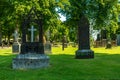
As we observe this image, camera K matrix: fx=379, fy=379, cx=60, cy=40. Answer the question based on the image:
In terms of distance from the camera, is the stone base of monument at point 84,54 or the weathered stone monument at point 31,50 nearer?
the weathered stone monument at point 31,50

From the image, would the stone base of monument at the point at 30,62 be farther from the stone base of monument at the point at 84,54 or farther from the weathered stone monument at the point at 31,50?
the stone base of monument at the point at 84,54

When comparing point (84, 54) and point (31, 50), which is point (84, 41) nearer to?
point (84, 54)

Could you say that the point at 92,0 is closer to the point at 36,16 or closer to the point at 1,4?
the point at 1,4

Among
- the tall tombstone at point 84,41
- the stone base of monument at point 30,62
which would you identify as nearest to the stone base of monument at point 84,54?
the tall tombstone at point 84,41

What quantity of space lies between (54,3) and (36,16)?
3053 cm

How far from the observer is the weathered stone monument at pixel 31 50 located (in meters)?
18.1

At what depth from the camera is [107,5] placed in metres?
57.1

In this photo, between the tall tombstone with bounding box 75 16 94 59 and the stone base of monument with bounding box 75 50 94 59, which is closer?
the stone base of monument with bounding box 75 50 94 59

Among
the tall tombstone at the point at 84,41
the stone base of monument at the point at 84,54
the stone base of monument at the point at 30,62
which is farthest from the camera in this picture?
the tall tombstone at the point at 84,41

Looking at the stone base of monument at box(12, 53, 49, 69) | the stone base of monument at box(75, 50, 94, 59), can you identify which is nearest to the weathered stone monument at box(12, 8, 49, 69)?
the stone base of monument at box(12, 53, 49, 69)

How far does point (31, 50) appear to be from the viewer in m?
19.4

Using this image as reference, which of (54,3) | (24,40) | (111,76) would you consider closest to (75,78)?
(111,76)

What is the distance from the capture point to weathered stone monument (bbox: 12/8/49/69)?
1806cm

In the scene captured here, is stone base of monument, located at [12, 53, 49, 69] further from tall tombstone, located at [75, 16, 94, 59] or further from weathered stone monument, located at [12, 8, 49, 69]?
tall tombstone, located at [75, 16, 94, 59]
